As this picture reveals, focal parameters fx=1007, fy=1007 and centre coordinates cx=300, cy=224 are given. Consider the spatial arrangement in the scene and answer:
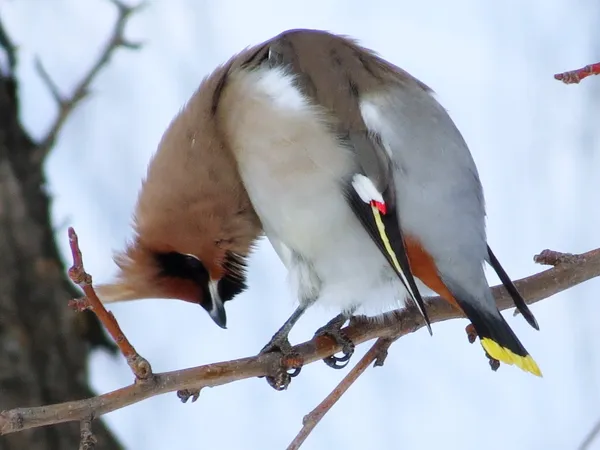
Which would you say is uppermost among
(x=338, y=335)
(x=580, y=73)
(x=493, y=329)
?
(x=580, y=73)

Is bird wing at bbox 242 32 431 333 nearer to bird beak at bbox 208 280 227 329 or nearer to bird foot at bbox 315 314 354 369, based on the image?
bird foot at bbox 315 314 354 369

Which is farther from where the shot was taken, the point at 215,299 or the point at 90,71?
the point at 90,71

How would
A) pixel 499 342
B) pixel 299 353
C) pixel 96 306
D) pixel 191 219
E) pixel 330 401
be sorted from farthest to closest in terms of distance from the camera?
pixel 191 219 < pixel 299 353 < pixel 499 342 < pixel 330 401 < pixel 96 306

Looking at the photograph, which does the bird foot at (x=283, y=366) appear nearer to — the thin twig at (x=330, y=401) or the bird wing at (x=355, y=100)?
the thin twig at (x=330, y=401)

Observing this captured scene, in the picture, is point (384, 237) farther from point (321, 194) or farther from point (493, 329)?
point (493, 329)

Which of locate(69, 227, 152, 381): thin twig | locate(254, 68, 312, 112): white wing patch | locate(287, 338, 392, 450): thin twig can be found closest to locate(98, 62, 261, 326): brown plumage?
locate(254, 68, 312, 112): white wing patch

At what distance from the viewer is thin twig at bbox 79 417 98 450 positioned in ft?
5.69

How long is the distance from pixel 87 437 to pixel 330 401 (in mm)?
635

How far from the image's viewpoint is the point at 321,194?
8.31 feet

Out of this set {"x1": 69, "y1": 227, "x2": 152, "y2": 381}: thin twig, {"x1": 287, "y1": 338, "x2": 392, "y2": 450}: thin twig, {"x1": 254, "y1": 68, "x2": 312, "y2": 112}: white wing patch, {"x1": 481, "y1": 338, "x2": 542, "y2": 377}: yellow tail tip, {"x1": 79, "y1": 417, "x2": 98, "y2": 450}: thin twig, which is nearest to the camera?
{"x1": 69, "y1": 227, "x2": 152, "y2": 381}: thin twig

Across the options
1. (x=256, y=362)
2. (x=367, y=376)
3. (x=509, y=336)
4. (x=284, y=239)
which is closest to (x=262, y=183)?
(x=284, y=239)

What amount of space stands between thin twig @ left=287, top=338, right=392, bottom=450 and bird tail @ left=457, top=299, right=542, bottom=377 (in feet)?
0.89

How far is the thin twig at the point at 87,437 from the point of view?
5.69 ft

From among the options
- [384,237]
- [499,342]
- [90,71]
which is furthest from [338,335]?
[90,71]
